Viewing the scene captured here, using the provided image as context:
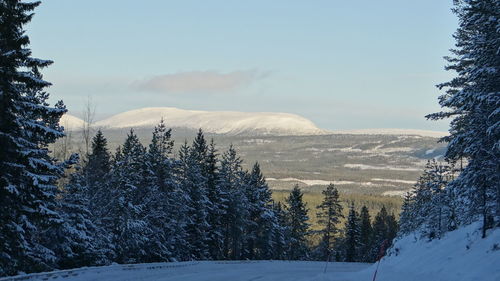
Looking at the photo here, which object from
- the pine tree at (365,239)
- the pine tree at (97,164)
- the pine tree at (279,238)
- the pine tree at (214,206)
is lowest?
the pine tree at (365,239)

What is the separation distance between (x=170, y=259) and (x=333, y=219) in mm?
34344

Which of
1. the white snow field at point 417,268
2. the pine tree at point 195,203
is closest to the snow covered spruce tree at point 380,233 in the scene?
the pine tree at point 195,203

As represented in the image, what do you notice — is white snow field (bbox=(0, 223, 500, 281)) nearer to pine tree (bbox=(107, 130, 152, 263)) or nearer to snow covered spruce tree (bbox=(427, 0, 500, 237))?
snow covered spruce tree (bbox=(427, 0, 500, 237))

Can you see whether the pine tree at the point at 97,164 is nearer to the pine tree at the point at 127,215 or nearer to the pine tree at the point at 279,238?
the pine tree at the point at 127,215

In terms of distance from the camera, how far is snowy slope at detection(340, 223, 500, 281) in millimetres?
16719

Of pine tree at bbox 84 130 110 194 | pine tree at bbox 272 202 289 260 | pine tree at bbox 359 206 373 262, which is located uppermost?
pine tree at bbox 84 130 110 194

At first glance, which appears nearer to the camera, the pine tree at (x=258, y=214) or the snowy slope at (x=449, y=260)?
the snowy slope at (x=449, y=260)

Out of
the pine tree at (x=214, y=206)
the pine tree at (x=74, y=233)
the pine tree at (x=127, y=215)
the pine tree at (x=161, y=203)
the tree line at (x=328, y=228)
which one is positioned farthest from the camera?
the tree line at (x=328, y=228)

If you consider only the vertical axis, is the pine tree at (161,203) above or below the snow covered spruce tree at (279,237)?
above

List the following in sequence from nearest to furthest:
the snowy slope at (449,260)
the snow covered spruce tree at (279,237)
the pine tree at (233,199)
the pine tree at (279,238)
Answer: the snowy slope at (449,260), the pine tree at (233,199), the snow covered spruce tree at (279,237), the pine tree at (279,238)

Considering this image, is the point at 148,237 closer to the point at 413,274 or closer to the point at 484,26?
the point at 413,274

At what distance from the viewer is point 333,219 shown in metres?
71.9

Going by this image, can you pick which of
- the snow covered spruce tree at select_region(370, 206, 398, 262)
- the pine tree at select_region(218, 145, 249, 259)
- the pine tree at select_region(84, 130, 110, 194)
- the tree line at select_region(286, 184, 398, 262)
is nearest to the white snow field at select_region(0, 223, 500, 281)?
the pine tree at select_region(84, 130, 110, 194)

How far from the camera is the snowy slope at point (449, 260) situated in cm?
1672
